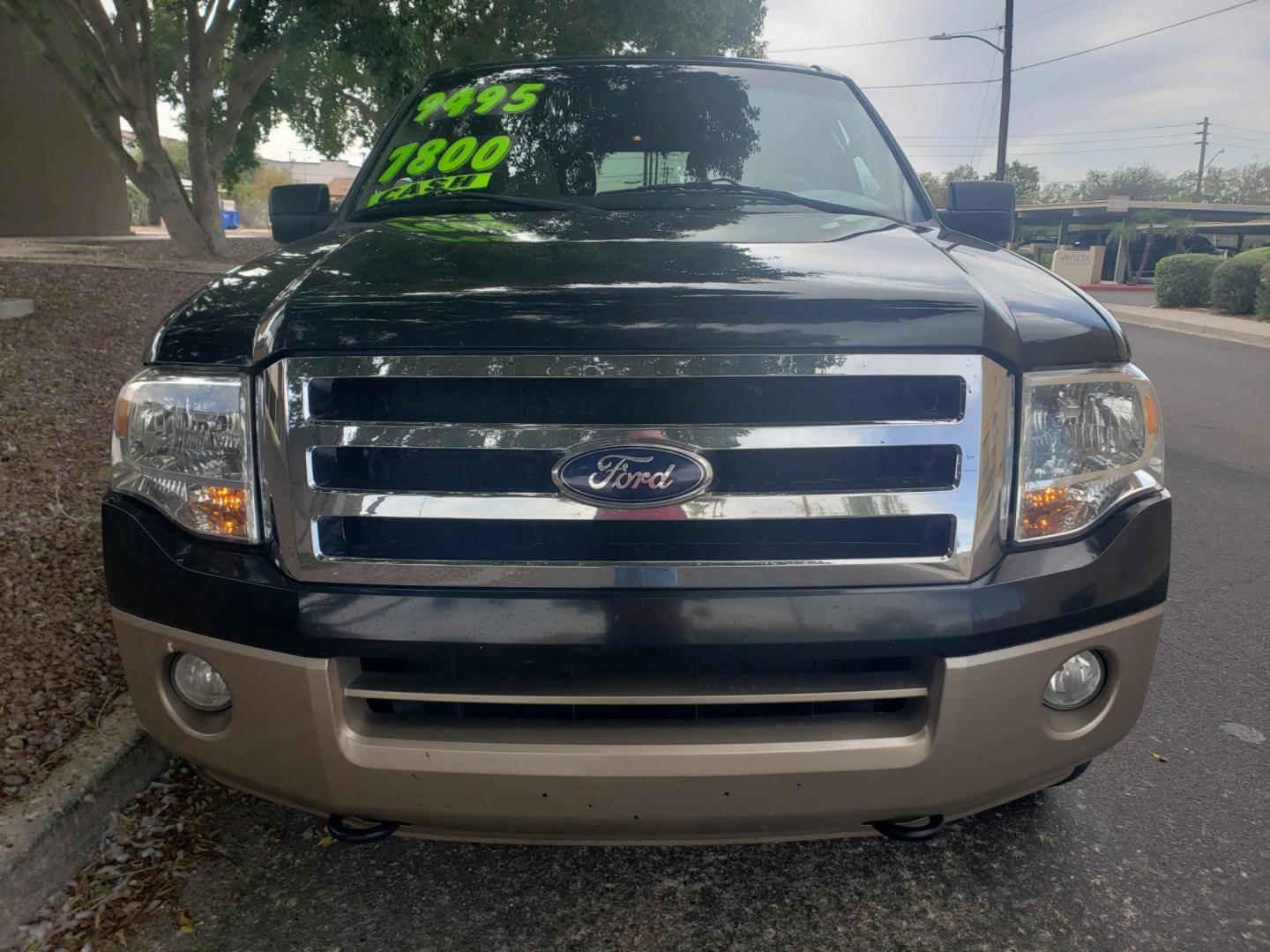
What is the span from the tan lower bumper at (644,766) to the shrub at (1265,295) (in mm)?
20944

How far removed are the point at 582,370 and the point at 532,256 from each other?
18.9 inches

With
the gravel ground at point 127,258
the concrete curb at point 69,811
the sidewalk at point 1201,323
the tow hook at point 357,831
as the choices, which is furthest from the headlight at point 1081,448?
the sidewalk at point 1201,323

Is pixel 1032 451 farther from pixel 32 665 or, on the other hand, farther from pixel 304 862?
pixel 32 665

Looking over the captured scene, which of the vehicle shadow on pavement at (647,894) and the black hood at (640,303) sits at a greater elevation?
the black hood at (640,303)

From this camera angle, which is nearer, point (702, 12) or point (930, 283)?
point (930, 283)

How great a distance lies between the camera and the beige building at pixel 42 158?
994 inches

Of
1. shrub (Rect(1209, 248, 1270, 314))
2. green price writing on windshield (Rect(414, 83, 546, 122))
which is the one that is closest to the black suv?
green price writing on windshield (Rect(414, 83, 546, 122))

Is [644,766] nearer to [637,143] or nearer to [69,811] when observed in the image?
[69,811]

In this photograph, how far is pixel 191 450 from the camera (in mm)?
1893

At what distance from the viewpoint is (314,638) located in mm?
1743

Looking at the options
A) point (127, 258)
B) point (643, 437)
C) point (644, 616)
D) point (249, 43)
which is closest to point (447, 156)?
point (643, 437)

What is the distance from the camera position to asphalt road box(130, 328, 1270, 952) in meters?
2.07

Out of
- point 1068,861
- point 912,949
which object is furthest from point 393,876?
point 1068,861

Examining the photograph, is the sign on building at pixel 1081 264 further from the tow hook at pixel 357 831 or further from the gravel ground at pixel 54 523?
the tow hook at pixel 357 831
